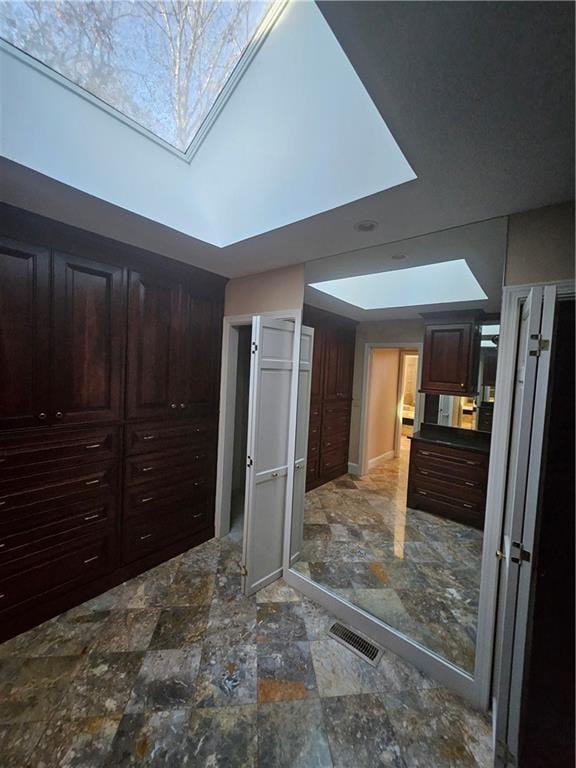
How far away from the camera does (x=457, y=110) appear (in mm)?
887

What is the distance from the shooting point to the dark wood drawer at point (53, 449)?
1649 millimetres

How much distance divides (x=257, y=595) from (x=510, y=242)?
105 inches

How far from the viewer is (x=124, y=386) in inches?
83.1

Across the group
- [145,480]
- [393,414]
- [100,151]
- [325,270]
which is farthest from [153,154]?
[393,414]

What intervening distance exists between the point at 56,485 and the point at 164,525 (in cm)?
89

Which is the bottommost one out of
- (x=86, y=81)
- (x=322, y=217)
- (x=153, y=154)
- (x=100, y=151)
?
(x=322, y=217)

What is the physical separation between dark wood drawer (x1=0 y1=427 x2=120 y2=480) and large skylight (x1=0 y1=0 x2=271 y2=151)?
1808mm

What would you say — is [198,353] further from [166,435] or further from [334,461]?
[334,461]

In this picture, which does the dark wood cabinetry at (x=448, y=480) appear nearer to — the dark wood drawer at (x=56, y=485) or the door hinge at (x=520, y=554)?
the door hinge at (x=520, y=554)

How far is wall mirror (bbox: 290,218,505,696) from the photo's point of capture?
77.8 inches

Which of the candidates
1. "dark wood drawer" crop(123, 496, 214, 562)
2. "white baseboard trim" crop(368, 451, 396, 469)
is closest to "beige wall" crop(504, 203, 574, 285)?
"dark wood drawer" crop(123, 496, 214, 562)

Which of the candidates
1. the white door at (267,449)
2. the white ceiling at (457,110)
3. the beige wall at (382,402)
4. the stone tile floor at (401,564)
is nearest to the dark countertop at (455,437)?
the stone tile floor at (401,564)

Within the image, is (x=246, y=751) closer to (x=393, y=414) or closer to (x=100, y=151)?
(x=100, y=151)

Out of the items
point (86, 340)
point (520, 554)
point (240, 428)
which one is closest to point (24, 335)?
point (86, 340)
